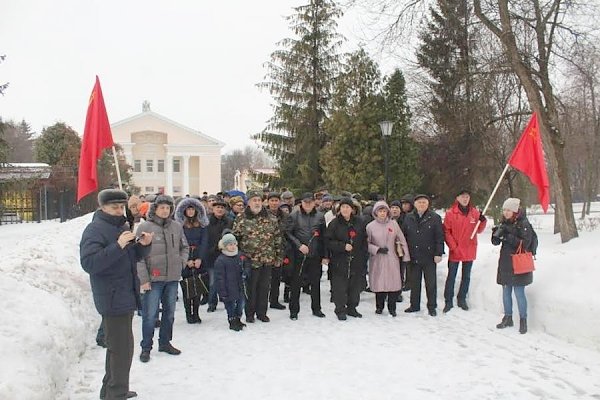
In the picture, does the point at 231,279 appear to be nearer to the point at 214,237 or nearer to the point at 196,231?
the point at 196,231

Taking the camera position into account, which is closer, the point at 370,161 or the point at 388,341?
Answer: the point at 388,341

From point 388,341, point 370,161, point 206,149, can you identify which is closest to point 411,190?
point 370,161

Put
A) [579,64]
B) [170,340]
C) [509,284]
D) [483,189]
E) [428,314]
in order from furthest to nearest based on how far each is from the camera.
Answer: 1. [483,189]
2. [579,64]
3. [428,314]
4. [509,284]
5. [170,340]

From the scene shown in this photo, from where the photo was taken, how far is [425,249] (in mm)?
8477

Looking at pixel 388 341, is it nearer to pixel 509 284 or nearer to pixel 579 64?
pixel 509 284

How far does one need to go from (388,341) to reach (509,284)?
188 cm

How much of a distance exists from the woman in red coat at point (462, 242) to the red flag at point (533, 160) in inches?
36.5

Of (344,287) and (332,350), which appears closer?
(332,350)

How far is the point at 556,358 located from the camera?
19.7 feet

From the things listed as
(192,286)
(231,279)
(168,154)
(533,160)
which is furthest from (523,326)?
(168,154)

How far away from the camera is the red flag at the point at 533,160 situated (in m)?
8.16

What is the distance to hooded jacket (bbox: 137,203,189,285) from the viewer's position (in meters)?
6.07

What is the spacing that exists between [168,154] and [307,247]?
5747 cm

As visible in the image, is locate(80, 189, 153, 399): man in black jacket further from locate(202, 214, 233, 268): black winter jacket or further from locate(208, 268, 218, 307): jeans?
locate(208, 268, 218, 307): jeans
